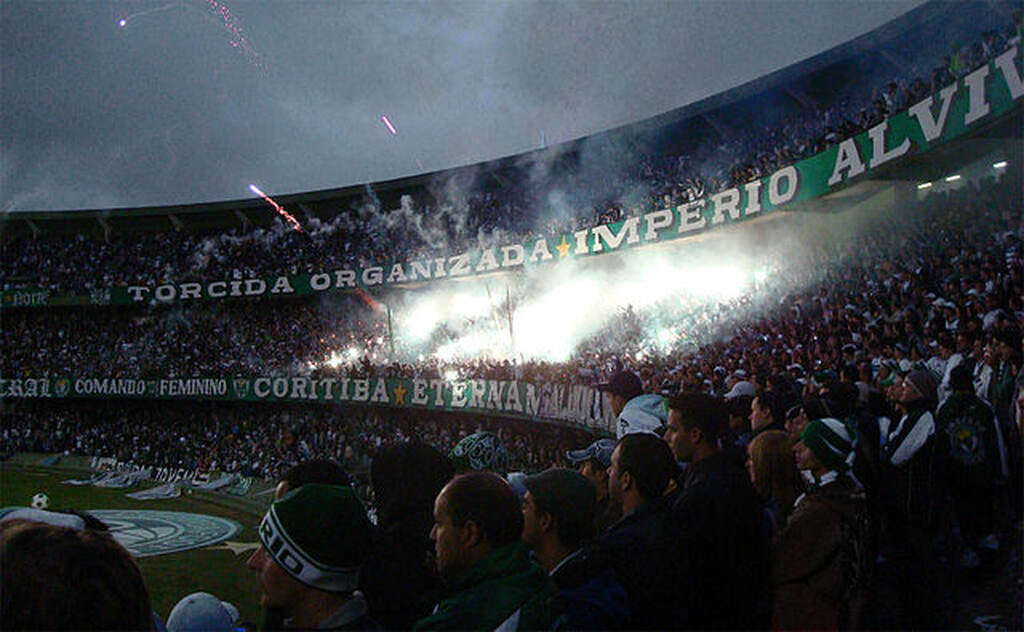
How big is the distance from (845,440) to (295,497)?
9.45 feet

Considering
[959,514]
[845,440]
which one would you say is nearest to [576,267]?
[959,514]

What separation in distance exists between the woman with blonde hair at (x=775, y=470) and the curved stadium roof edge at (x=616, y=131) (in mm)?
19812

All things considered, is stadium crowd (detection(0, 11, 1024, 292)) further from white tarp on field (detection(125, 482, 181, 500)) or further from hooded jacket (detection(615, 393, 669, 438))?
white tarp on field (detection(125, 482, 181, 500))

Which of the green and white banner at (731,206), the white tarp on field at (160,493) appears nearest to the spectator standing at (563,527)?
the green and white banner at (731,206)

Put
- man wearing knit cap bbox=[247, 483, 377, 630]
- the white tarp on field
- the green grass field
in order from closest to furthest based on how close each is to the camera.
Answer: man wearing knit cap bbox=[247, 483, 377, 630] → the green grass field → the white tarp on field

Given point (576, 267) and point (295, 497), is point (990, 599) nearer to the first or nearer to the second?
point (295, 497)

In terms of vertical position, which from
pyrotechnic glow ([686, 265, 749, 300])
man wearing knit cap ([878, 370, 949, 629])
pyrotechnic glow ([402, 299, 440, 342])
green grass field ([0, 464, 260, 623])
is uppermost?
pyrotechnic glow ([402, 299, 440, 342])

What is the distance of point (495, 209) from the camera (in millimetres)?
36000

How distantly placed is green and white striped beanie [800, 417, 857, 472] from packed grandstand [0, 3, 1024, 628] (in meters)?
0.77

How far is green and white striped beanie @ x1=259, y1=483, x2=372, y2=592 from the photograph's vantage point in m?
2.46

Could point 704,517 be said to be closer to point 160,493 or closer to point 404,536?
point 404,536

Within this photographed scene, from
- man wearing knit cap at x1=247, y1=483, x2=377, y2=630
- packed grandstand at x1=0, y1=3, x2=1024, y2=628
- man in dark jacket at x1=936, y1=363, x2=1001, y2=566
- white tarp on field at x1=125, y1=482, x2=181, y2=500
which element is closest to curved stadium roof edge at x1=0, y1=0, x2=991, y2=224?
packed grandstand at x1=0, y1=3, x2=1024, y2=628

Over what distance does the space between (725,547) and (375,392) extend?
1132 inches

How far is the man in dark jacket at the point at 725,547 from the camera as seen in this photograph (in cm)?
332
